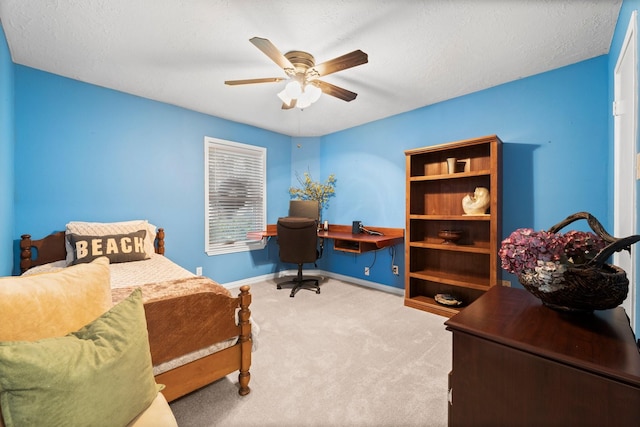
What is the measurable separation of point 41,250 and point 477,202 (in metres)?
4.22

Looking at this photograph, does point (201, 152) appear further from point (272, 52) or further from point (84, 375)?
point (84, 375)

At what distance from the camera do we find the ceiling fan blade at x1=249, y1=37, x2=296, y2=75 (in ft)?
5.37

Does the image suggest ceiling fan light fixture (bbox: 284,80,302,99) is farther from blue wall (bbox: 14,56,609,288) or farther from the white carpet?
the white carpet

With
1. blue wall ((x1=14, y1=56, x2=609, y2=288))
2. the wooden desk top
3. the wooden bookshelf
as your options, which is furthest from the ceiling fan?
the wooden desk top

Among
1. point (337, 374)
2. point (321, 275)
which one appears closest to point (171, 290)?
point (337, 374)

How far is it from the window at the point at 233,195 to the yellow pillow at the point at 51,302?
2573 mm

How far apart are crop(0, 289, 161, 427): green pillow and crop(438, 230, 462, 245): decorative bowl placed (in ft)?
9.00

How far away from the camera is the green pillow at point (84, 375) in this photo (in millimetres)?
686

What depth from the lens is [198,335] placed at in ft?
4.78

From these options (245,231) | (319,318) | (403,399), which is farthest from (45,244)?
(403,399)

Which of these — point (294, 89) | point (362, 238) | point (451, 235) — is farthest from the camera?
point (362, 238)

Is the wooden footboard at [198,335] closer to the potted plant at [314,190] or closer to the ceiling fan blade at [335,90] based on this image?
the ceiling fan blade at [335,90]

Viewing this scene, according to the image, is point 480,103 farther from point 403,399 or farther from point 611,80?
point 403,399

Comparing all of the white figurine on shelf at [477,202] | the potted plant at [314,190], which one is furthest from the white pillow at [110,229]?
the white figurine on shelf at [477,202]
